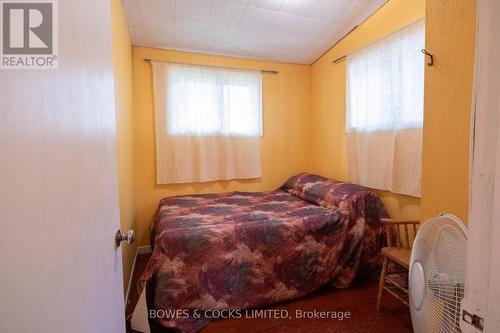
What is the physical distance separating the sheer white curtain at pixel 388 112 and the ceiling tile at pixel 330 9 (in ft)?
1.45

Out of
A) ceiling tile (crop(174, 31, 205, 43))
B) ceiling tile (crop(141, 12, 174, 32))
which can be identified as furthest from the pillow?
ceiling tile (crop(141, 12, 174, 32))

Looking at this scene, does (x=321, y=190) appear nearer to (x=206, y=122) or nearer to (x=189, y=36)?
(x=206, y=122)

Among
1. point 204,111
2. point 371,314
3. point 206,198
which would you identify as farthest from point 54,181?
point 204,111

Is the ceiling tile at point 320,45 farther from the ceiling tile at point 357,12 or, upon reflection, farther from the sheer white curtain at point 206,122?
the sheer white curtain at point 206,122

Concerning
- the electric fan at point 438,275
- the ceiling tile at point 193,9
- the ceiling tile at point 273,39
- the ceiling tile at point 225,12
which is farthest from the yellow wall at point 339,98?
the ceiling tile at point 193,9

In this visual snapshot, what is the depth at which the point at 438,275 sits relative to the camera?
67 centimetres

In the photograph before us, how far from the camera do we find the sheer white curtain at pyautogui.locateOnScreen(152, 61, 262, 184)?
2.80 meters

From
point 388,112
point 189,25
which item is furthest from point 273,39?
point 388,112

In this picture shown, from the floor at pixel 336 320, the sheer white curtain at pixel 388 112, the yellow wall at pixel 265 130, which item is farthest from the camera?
the yellow wall at pixel 265 130

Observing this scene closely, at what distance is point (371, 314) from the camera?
172 cm

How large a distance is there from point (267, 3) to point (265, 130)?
1553mm

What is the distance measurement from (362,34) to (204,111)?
1.92 m

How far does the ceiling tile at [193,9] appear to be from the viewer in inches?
79.0

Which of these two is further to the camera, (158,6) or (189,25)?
(189,25)
